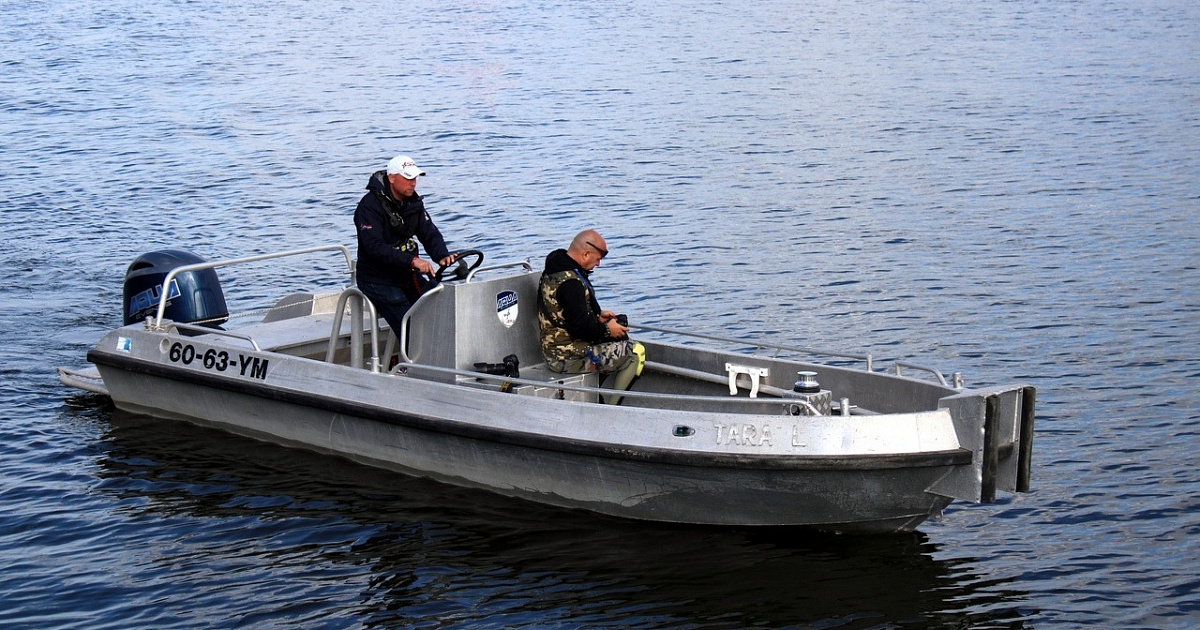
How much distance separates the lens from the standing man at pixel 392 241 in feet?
34.0

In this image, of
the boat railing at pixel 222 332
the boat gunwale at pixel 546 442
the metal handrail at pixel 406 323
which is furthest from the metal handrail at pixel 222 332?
the metal handrail at pixel 406 323

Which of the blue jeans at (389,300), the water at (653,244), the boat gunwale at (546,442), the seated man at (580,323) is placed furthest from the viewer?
the blue jeans at (389,300)

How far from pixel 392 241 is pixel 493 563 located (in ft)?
9.11

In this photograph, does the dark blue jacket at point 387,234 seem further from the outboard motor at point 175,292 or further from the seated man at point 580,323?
the outboard motor at point 175,292

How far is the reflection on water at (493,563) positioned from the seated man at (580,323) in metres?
1.13

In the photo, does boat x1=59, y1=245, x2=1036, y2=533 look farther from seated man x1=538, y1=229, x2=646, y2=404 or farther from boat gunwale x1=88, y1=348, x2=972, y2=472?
seated man x1=538, y1=229, x2=646, y2=404

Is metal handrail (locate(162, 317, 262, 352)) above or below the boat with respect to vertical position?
above

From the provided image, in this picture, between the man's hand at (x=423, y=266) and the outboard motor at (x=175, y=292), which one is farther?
the outboard motor at (x=175, y=292)

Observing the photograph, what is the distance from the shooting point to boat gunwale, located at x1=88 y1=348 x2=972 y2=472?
830cm

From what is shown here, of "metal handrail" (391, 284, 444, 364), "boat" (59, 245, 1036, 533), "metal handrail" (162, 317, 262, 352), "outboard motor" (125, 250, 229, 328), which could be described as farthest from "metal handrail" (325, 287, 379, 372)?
"outboard motor" (125, 250, 229, 328)

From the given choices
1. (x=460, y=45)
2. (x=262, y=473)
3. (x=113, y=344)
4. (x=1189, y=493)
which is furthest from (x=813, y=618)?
(x=460, y=45)

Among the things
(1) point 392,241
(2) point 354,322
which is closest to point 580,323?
(1) point 392,241

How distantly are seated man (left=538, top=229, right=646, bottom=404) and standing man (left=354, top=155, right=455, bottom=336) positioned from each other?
33.2 inches

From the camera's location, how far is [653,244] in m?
18.4
